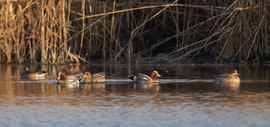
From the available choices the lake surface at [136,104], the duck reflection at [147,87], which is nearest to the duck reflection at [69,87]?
the lake surface at [136,104]

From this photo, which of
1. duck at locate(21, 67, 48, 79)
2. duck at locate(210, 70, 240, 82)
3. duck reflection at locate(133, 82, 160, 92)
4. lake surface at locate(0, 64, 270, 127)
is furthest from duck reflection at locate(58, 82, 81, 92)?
duck at locate(210, 70, 240, 82)

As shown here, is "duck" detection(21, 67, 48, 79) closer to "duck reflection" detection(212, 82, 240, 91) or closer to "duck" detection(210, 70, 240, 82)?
"duck" detection(210, 70, 240, 82)

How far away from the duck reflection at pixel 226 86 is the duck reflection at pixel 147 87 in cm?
149

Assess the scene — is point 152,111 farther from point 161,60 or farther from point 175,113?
point 161,60

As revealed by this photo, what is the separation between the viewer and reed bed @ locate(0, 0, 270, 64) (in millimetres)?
21125

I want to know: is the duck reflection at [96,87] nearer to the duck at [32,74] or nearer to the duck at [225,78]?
the duck at [32,74]

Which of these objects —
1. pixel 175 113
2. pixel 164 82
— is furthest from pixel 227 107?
pixel 164 82

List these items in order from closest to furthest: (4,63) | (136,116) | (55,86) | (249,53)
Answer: (136,116), (55,86), (249,53), (4,63)

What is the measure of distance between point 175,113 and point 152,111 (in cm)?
43

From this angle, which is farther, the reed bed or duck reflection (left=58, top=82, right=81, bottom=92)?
the reed bed

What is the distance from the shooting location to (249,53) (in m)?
21.0

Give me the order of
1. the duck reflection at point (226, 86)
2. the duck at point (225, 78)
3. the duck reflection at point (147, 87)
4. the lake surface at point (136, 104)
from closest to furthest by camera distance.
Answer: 1. the lake surface at point (136, 104)
2. the duck reflection at point (147, 87)
3. the duck reflection at point (226, 86)
4. the duck at point (225, 78)

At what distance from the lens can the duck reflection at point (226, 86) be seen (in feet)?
40.0

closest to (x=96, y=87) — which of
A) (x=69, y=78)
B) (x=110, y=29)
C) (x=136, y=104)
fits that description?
(x=69, y=78)
